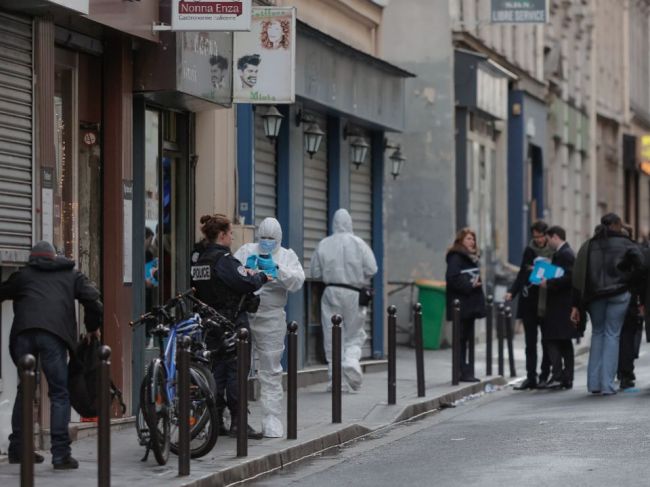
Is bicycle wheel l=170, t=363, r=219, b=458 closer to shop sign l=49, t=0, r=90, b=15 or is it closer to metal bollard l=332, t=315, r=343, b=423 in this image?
metal bollard l=332, t=315, r=343, b=423

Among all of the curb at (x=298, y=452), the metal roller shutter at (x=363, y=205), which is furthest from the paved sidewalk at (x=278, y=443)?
the metal roller shutter at (x=363, y=205)

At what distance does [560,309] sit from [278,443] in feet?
22.1

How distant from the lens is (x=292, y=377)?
13781mm

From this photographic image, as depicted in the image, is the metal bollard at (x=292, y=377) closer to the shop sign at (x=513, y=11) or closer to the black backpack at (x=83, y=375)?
the black backpack at (x=83, y=375)

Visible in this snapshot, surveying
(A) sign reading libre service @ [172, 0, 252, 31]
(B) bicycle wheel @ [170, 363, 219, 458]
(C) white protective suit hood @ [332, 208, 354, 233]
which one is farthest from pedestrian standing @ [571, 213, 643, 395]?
A: (B) bicycle wheel @ [170, 363, 219, 458]

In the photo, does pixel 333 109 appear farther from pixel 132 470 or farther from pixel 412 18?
pixel 132 470

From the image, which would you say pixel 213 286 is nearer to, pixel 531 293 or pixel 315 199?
pixel 531 293

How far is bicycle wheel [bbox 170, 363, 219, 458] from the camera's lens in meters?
12.6

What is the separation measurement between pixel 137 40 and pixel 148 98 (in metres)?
0.84

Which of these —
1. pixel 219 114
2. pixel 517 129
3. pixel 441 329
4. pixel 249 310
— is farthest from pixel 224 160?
pixel 517 129

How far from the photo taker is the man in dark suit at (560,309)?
64.7ft

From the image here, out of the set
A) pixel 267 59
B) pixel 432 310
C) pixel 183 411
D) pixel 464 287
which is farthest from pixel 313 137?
pixel 183 411

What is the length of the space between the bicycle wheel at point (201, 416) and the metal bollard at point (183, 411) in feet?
3.27

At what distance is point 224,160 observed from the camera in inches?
725
